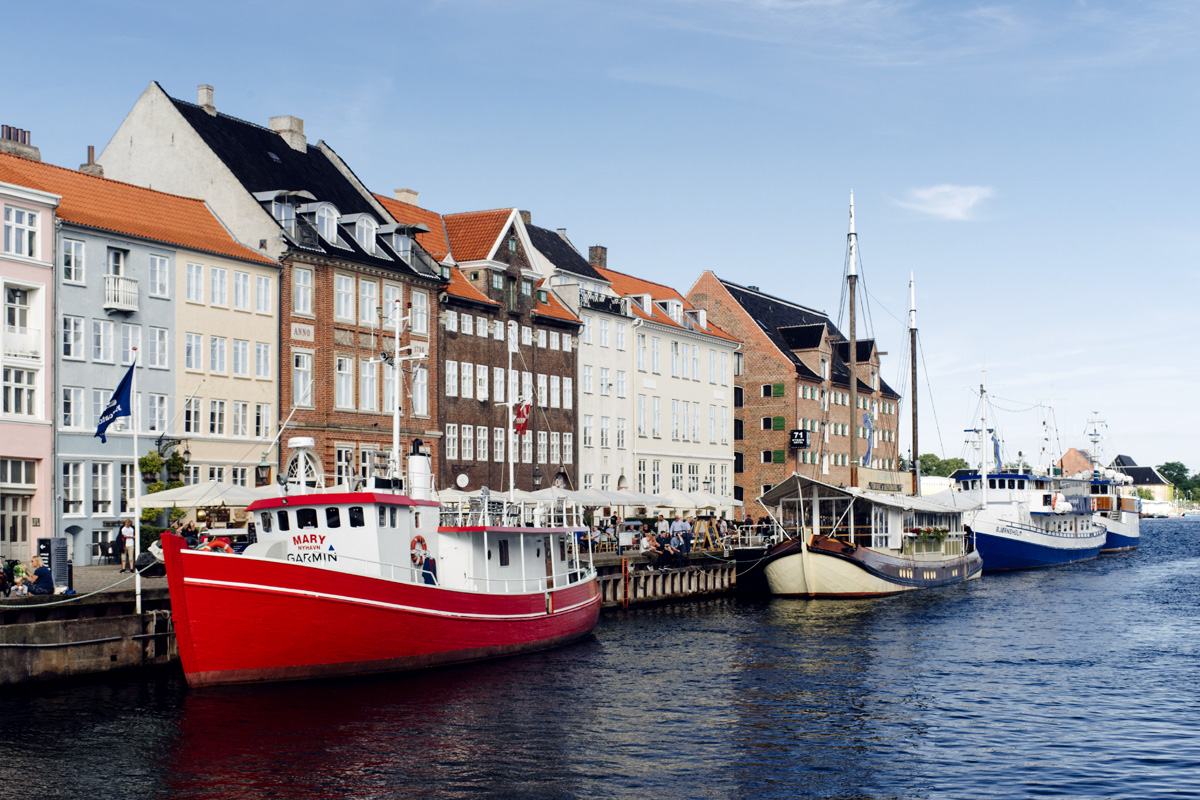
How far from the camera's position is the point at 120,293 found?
165ft

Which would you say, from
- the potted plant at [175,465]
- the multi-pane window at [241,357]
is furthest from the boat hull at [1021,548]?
the potted plant at [175,465]

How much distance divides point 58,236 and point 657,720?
1187 inches

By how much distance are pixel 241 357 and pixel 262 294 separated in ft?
9.49

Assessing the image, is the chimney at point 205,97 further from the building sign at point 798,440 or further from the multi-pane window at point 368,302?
the building sign at point 798,440

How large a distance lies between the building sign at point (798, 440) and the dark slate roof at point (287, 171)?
1613 inches

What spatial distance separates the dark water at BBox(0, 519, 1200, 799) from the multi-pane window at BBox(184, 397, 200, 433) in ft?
62.0

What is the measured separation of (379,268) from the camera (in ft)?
204

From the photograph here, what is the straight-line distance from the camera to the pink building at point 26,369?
45531 mm

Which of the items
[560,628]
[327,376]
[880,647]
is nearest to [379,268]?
[327,376]

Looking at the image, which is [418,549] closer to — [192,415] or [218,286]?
[192,415]

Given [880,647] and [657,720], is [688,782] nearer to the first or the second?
[657,720]

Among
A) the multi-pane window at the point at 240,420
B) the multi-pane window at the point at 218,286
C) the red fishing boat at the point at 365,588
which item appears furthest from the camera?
the multi-pane window at the point at 240,420

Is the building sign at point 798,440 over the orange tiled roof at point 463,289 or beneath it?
beneath

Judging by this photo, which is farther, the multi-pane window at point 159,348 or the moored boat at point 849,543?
the moored boat at point 849,543
